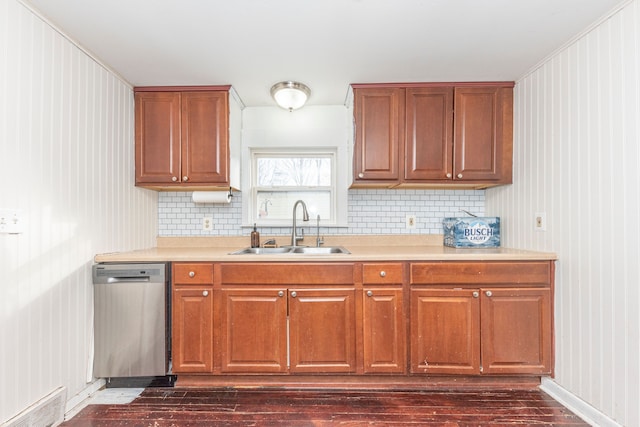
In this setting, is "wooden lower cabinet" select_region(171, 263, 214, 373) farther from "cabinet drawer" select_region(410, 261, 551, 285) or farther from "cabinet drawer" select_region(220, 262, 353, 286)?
"cabinet drawer" select_region(410, 261, 551, 285)

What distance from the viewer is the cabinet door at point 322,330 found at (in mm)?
2133

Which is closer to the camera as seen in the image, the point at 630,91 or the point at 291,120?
the point at 630,91

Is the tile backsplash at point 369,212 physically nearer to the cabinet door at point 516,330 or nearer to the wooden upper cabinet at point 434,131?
the wooden upper cabinet at point 434,131

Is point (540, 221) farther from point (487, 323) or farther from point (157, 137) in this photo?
point (157, 137)

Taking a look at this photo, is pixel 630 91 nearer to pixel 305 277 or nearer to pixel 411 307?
pixel 411 307

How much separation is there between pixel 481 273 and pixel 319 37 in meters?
1.73

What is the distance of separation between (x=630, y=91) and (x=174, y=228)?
122 inches

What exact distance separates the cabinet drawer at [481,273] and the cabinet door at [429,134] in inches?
27.5

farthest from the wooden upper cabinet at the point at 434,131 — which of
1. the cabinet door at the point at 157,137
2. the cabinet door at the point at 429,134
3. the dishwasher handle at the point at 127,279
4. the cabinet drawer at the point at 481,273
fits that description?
the dishwasher handle at the point at 127,279

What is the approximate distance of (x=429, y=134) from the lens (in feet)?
8.18

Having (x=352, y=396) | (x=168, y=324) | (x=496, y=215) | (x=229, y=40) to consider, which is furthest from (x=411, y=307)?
(x=229, y=40)

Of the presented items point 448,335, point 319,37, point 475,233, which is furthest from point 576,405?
point 319,37

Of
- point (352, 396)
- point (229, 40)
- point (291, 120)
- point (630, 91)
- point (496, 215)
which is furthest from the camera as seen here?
point (291, 120)

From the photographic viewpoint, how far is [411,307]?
2146 millimetres
